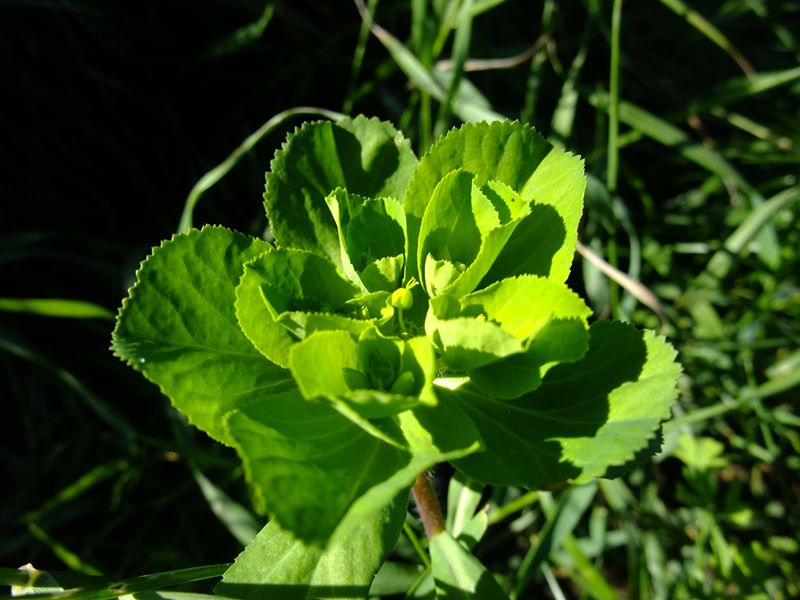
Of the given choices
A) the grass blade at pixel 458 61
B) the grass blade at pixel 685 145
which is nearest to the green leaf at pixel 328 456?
the grass blade at pixel 458 61

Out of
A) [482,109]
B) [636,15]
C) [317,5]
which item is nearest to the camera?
[482,109]

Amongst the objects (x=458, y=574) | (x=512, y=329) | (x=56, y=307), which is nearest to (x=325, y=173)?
(x=512, y=329)

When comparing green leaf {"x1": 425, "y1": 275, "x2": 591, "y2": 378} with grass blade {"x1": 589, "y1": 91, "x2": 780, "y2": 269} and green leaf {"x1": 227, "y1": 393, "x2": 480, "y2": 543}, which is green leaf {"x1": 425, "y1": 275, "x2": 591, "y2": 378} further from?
grass blade {"x1": 589, "y1": 91, "x2": 780, "y2": 269}

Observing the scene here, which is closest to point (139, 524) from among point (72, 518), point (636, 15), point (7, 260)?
point (72, 518)

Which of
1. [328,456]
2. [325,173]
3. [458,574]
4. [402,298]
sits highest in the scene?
[325,173]

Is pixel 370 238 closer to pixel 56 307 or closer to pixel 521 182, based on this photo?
pixel 521 182

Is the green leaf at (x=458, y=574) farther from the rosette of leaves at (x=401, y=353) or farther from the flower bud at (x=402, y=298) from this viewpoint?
the flower bud at (x=402, y=298)

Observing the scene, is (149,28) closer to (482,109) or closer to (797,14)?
(482,109)
